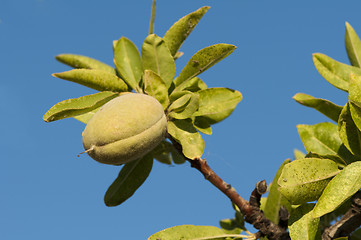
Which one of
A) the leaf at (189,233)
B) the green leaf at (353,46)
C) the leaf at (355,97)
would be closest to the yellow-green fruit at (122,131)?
the leaf at (189,233)

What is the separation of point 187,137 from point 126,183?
43 centimetres

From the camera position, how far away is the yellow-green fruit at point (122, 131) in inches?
65.3

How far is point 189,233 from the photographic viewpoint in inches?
76.6

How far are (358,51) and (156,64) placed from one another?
→ 100 centimetres

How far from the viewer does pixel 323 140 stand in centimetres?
192

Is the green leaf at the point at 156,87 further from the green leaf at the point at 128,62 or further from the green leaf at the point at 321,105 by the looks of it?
the green leaf at the point at 321,105


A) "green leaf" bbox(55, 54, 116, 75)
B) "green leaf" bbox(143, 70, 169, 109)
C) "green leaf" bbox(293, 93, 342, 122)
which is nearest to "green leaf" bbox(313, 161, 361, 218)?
"green leaf" bbox(293, 93, 342, 122)

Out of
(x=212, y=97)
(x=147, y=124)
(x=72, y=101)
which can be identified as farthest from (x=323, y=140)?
(x=72, y=101)

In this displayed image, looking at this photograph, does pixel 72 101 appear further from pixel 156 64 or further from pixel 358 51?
pixel 358 51

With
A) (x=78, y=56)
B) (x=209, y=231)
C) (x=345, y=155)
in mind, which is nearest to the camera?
(x=345, y=155)

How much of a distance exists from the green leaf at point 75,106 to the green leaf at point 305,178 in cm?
81

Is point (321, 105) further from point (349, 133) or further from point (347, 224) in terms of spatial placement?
point (347, 224)

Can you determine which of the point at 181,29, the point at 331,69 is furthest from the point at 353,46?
the point at 181,29

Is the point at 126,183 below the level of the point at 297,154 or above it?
above
